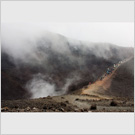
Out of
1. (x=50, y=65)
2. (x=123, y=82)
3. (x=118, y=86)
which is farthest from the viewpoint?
(x=50, y=65)

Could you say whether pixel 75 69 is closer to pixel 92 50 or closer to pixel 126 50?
pixel 92 50

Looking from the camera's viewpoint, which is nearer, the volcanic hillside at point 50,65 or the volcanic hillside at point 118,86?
the volcanic hillside at point 118,86

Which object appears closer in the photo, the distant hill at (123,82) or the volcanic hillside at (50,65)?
the distant hill at (123,82)

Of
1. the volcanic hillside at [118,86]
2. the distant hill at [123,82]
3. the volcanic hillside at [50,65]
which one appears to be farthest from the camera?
the volcanic hillside at [50,65]

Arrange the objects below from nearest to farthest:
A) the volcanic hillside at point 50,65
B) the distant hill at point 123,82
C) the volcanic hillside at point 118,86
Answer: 1. the volcanic hillside at point 118,86
2. the distant hill at point 123,82
3. the volcanic hillside at point 50,65

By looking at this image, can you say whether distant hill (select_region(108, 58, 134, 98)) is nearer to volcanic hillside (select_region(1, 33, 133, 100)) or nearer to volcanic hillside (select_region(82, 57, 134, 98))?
volcanic hillside (select_region(82, 57, 134, 98))

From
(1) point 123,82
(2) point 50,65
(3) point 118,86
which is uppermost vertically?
(2) point 50,65

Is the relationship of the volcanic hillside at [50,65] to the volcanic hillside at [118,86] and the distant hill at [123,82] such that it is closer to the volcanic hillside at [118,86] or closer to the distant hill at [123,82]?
the distant hill at [123,82]

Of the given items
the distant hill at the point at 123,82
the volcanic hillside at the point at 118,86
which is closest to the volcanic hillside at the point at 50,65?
the distant hill at the point at 123,82

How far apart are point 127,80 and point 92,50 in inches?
503

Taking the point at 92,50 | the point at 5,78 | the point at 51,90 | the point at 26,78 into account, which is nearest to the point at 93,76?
the point at 92,50

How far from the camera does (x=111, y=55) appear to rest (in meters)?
41.2

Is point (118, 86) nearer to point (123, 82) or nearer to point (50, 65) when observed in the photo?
point (123, 82)

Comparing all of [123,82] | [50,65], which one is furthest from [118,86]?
[50,65]
